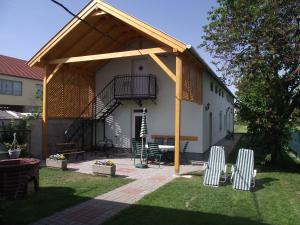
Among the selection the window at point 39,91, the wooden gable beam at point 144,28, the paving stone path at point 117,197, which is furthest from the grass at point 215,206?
the window at point 39,91

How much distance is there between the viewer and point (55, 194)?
26.6ft

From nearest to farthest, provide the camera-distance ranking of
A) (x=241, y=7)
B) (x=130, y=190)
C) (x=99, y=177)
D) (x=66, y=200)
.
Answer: (x=66, y=200)
(x=130, y=190)
(x=99, y=177)
(x=241, y=7)

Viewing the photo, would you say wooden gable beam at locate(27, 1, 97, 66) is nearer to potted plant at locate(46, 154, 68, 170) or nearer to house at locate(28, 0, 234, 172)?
house at locate(28, 0, 234, 172)

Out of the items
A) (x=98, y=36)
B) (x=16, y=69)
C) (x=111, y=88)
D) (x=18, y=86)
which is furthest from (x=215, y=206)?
(x=16, y=69)

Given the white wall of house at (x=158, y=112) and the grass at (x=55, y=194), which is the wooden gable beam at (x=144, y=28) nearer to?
the white wall of house at (x=158, y=112)

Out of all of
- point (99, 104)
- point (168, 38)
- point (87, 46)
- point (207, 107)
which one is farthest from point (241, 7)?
point (99, 104)

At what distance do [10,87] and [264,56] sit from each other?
27851 mm

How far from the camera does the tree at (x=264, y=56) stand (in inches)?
468

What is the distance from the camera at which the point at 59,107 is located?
1565 cm

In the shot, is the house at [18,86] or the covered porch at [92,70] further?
the house at [18,86]

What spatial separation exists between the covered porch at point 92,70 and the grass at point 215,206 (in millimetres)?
4263

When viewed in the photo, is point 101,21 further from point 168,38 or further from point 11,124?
point 11,124

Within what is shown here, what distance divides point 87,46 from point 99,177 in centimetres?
752

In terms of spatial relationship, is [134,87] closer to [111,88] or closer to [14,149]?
[111,88]
